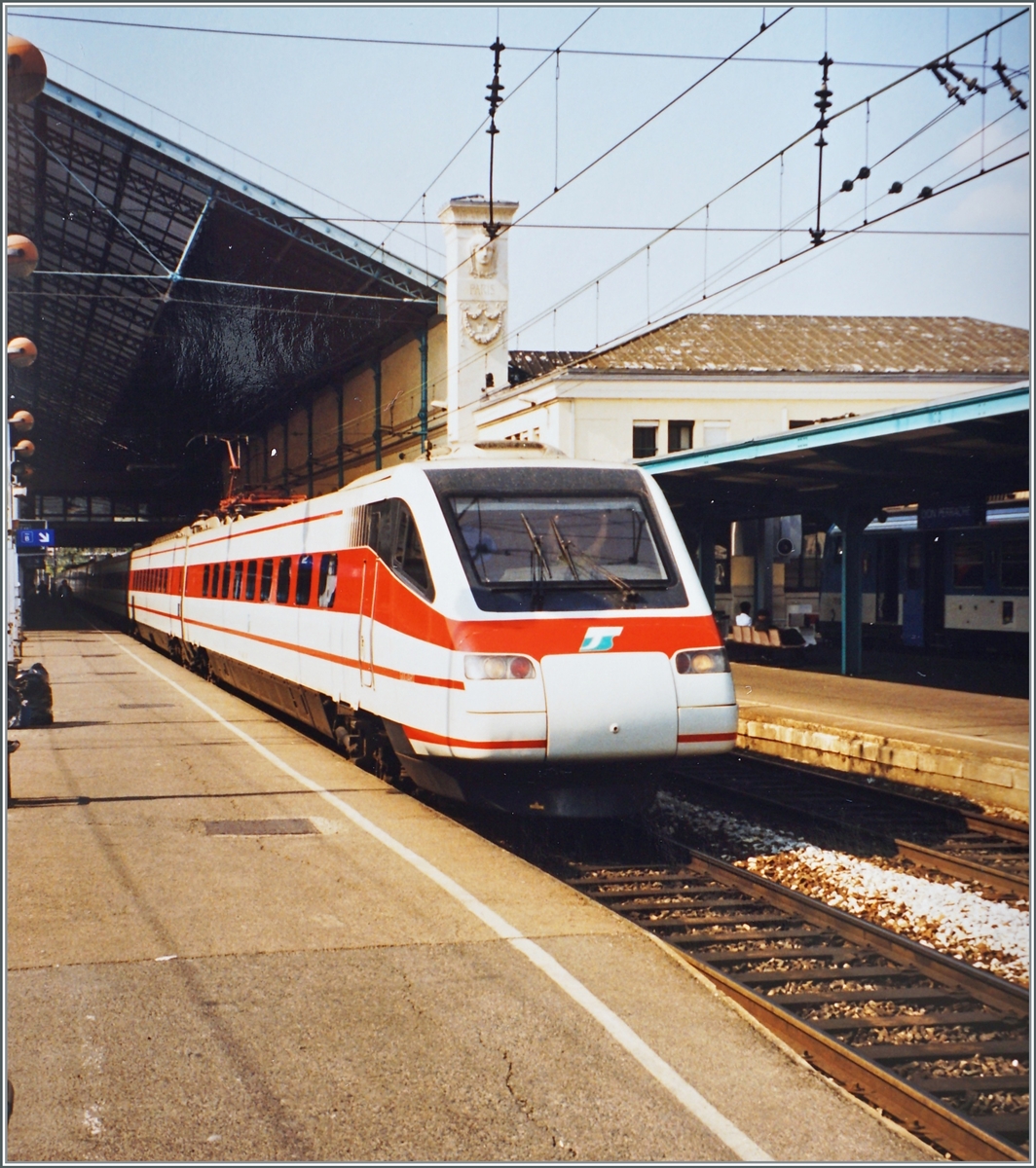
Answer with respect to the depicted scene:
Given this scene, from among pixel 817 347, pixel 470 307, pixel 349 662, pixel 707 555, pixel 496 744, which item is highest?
pixel 817 347

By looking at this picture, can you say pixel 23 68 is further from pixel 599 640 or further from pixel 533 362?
pixel 533 362

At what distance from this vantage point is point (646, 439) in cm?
3756

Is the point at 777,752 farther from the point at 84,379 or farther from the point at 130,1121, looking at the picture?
the point at 84,379

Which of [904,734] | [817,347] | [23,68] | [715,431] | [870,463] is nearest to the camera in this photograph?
[23,68]

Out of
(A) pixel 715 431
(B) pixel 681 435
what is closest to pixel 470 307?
(B) pixel 681 435

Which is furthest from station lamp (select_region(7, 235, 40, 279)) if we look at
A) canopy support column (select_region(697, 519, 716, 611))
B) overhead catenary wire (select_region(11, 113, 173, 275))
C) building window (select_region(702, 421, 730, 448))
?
building window (select_region(702, 421, 730, 448))

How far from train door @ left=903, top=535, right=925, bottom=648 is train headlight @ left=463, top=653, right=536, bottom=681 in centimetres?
2083

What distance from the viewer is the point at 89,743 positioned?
47.9ft

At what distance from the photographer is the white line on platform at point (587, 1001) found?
446cm

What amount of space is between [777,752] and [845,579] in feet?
23.3

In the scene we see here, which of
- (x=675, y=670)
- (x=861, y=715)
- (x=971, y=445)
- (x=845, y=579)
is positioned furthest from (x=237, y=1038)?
(x=845, y=579)

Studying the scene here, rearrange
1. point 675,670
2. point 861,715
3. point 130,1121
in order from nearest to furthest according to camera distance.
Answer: point 130,1121, point 675,670, point 861,715

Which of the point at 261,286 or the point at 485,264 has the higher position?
the point at 485,264

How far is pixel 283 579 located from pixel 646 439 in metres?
24.1
